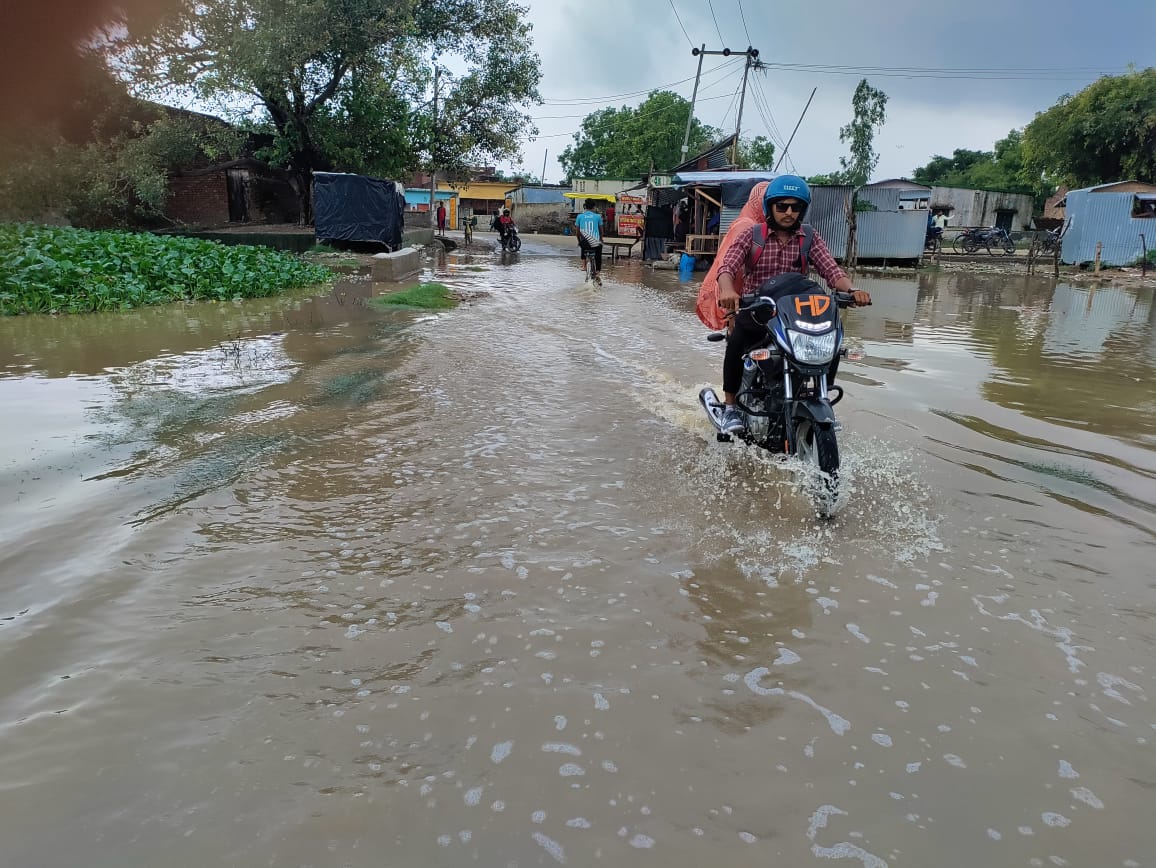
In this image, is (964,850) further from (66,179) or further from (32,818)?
(66,179)

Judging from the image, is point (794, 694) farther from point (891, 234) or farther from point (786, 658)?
point (891, 234)

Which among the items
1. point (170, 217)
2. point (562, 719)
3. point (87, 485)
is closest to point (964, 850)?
point (562, 719)

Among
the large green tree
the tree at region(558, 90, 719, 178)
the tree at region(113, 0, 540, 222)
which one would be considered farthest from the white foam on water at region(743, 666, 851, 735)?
the tree at region(558, 90, 719, 178)

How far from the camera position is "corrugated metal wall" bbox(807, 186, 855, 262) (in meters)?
21.6

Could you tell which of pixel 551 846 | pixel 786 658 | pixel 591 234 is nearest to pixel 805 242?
pixel 786 658

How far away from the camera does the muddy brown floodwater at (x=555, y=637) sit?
184 cm

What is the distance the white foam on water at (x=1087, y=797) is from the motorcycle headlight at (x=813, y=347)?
7.60 feet

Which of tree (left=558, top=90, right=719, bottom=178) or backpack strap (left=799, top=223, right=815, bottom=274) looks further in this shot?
tree (left=558, top=90, right=719, bottom=178)

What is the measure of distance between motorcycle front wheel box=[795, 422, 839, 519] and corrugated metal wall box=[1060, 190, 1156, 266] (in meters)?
25.4

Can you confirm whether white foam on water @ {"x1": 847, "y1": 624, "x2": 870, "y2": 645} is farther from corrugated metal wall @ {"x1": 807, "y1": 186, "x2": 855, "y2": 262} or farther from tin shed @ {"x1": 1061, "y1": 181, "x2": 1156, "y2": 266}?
tin shed @ {"x1": 1061, "y1": 181, "x2": 1156, "y2": 266}

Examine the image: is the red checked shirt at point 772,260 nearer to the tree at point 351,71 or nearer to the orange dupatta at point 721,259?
the orange dupatta at point 721,259

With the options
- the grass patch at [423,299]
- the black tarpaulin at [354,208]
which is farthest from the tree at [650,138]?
the grass patch at [423,299]

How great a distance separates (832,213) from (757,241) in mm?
19342

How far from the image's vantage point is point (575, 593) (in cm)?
298
